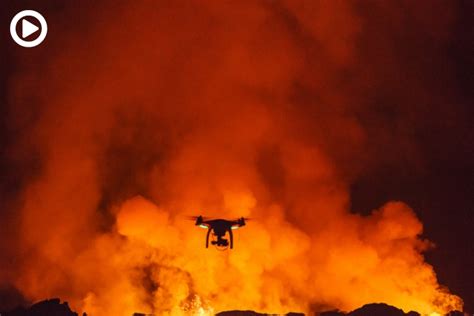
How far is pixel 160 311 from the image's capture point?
196ft

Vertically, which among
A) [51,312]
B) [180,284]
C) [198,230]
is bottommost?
[51,312]

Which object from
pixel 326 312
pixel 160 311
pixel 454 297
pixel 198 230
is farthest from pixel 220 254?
pixel 454 297

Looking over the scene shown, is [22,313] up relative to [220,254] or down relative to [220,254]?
down

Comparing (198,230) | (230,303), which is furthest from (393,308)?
(198,230)

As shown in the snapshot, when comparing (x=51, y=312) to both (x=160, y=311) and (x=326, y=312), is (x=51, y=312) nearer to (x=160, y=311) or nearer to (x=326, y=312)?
(x=160, y=311)

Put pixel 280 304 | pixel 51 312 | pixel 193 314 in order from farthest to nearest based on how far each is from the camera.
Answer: pixel 280 304, pixel 193 314, pixel 51 312

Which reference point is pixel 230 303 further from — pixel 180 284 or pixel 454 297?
pixel 454 297

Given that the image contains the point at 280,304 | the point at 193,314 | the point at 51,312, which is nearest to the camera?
the point at 51,312

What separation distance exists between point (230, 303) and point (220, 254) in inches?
172

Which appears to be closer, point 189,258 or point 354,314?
point 189,258

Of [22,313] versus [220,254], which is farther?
[220,254]

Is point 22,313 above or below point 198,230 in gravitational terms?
below

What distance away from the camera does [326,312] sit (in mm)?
64938

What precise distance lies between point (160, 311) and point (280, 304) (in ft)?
35.6
